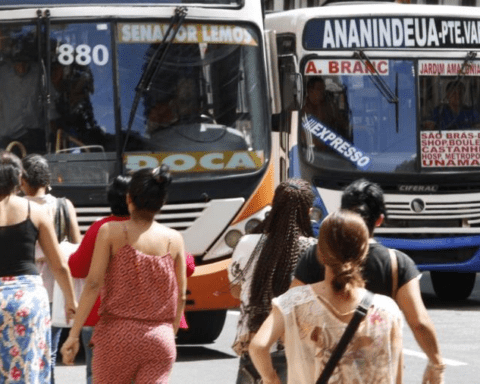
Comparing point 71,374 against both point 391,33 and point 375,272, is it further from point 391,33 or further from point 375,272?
point 391,33

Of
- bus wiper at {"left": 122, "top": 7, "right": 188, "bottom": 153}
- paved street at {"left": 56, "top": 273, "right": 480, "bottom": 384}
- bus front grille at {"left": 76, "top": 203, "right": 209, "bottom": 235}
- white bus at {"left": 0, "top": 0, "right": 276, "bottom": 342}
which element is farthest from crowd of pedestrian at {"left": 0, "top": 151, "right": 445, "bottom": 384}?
bus wiper at {"left": 122, "top": 7, "right": 188, "bottom": 153}

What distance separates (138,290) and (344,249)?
2007 mm

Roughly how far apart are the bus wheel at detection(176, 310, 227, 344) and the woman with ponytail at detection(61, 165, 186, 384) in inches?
234

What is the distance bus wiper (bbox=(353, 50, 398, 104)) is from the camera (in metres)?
15.6

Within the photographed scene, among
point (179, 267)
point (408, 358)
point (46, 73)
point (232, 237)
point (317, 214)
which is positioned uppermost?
point (46, 73)

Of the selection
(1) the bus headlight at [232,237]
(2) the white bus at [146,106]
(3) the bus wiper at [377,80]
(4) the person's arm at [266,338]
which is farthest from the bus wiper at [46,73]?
(4) the person's arm at [266,338]

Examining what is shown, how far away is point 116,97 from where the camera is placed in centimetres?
1159

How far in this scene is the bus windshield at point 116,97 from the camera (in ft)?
37.7

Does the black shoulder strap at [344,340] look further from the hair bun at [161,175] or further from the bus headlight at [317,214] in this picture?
the bus headlight at [317,214]

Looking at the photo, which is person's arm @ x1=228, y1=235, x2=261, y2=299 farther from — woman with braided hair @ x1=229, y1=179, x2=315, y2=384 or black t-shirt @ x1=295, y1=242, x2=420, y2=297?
black t-shirt @ x1=295, y1=242, x2=420, y2=297

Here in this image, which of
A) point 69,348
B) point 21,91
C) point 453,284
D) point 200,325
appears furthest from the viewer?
point 453,284

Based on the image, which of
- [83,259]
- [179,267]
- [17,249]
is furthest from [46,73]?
[179,267]

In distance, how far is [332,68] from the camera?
613 inches

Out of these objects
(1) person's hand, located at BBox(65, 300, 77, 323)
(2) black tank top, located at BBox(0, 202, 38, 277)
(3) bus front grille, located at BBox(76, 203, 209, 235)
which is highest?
(2) black tank top, located at BBox(0, 202, 38, 277)
